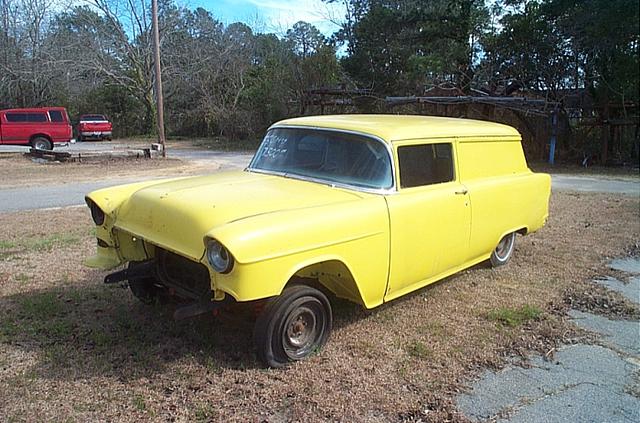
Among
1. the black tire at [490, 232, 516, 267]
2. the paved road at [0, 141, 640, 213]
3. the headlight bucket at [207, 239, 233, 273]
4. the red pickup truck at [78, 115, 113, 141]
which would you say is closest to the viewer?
the headlight bucket at [207, 239, 233, 273]

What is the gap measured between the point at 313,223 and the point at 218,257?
680 millimetres

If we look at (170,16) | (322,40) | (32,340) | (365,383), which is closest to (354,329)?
(365,383)

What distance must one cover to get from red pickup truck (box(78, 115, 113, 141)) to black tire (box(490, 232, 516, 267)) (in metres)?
30.6

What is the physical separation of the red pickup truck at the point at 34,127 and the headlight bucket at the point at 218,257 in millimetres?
21502

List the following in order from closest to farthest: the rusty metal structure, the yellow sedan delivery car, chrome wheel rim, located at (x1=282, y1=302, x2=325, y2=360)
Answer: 1. the yellow sedan delivery car
2. chrome wheel rim, located at (x1=282, y1=302, x2=325, y2=360)
3. the rusty metal structure

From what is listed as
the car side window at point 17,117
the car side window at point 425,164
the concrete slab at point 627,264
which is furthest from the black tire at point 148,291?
the car side window at point 17,117

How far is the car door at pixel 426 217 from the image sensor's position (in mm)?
4008

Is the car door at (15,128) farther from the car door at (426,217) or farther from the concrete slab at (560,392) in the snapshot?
the concrete slab at (560,392)

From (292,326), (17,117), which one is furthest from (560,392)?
(17,117)

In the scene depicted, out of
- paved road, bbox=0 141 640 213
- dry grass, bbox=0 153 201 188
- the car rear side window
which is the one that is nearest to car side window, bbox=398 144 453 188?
paved road, bbox=0 141 640 213

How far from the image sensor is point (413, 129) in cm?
446

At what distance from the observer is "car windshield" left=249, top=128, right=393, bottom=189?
4133mm

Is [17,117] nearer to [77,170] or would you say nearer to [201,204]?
[77,170]

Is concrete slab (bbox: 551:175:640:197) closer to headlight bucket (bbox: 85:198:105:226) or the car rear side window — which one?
headlight bucket (bbox: 85:198:105:226)
